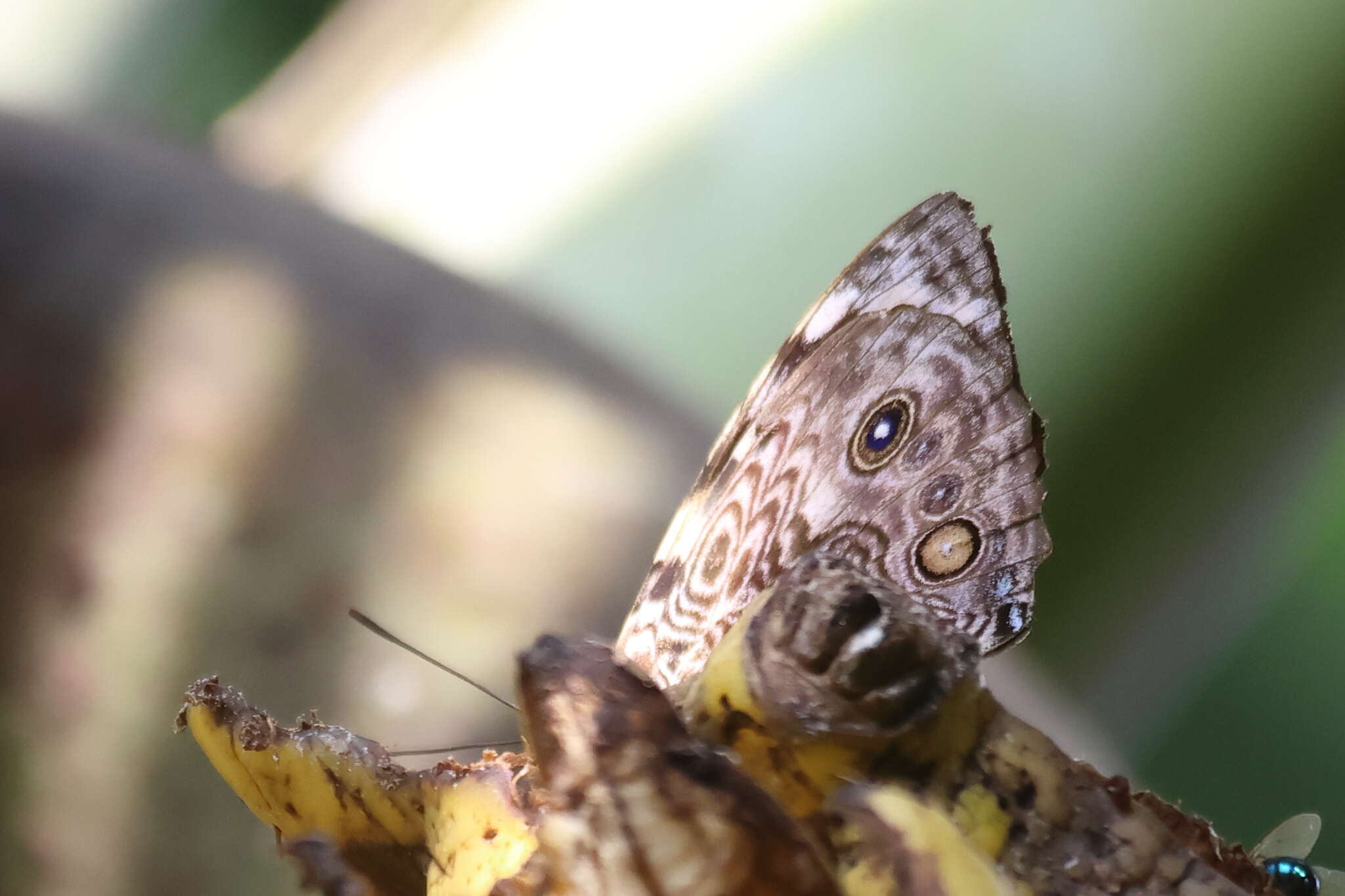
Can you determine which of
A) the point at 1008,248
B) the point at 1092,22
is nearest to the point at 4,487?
the point at 1008,248

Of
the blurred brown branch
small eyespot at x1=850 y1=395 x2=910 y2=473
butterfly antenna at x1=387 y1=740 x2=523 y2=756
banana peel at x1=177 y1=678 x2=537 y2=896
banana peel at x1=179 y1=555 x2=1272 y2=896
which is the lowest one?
the blurred brown branch

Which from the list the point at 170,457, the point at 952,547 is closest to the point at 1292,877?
the point at 952,547

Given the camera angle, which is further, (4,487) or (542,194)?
(542,194)

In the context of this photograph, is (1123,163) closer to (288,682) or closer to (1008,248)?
(1008,248)

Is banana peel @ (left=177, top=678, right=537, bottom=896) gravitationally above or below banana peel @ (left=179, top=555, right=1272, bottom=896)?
below

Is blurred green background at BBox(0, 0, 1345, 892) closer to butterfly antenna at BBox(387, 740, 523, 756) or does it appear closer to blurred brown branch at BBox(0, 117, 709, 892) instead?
blurred brown branch at BBox(0, 117, 709, 892)

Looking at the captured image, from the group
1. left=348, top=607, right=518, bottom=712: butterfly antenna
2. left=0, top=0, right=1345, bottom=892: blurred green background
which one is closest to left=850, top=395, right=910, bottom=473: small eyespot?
left=348, top=607, right=518, bottom=712: butterfly antenna

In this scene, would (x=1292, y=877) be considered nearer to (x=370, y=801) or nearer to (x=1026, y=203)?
(x=370, y=801)
